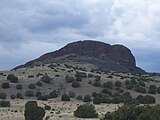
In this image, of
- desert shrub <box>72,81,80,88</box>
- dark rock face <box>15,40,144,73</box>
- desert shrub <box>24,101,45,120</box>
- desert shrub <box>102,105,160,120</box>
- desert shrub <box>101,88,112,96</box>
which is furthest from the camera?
dark rock face <box>15,40,144,73</box>

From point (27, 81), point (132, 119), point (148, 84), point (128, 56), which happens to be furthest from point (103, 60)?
point (132, 119)

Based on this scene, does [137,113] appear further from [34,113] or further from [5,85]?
[5,85]

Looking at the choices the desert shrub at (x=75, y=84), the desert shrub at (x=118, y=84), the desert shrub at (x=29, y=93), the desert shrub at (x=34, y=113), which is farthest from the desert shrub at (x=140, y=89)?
the desert shrub at (x=34, y=113)

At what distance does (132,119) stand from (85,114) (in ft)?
59.2

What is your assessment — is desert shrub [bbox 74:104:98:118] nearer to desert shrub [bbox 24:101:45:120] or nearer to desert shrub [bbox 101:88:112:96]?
desert shrub [bbox 24:101:45:120]

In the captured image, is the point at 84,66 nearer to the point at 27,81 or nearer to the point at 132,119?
the point at 27,81

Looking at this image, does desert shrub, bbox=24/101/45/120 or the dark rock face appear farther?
the dark rock face

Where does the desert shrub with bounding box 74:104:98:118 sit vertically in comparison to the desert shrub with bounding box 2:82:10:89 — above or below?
below

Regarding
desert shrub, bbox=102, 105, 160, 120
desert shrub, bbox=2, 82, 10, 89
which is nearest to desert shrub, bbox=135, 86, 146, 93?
desert shrub, bbox=2, 82, 10, 89

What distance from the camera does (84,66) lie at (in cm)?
16162

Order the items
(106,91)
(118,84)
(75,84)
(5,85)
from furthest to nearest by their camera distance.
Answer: (118,84)
(75,84)
(106,91)
(5,85)

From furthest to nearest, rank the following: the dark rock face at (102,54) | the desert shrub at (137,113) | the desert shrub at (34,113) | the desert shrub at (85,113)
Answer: the dark rock face at (102,54) < the desert shrub at (85,113) < the desert shrub at (34,113) < the desert shrub at (137,113)

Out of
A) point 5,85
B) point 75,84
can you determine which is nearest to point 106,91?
point 75,84

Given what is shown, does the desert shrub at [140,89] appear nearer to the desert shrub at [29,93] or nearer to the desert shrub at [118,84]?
the desert shrub at [118,84]
